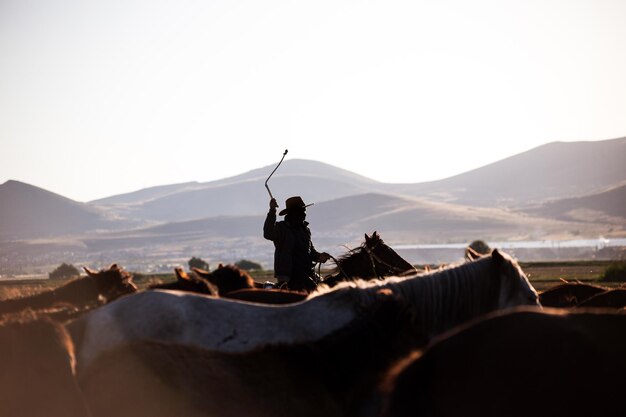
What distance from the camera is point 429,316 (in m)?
6.48

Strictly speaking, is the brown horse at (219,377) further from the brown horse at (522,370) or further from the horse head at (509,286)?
the horse head at (509,286)

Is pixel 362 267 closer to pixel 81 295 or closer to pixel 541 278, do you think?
pixel 81 295

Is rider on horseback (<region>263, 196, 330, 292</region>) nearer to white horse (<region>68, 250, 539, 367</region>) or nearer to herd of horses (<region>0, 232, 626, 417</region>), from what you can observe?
herd of horses (<region>0, 232, 626, 417</region>)

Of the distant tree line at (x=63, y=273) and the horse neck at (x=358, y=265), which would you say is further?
the distant tree line at (x=63, y=273)

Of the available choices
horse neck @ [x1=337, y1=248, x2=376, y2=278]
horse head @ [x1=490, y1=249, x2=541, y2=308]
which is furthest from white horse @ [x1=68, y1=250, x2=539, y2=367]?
horse neck @ [x1=337, y1=248, x2=376, y2=278]

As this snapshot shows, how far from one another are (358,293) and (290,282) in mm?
5459

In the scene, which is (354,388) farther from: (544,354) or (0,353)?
(0,353)

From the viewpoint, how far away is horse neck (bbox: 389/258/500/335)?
6.48 m

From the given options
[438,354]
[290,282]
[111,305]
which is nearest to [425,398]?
[438,354]

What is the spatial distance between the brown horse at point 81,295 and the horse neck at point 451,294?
2737mm

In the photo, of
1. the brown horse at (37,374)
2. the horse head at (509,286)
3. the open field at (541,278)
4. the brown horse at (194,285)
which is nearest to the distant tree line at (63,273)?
the open field at (541,278)

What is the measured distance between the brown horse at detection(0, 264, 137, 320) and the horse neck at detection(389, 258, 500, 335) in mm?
2737

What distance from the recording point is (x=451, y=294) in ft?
21.8

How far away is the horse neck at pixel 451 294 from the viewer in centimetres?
648
